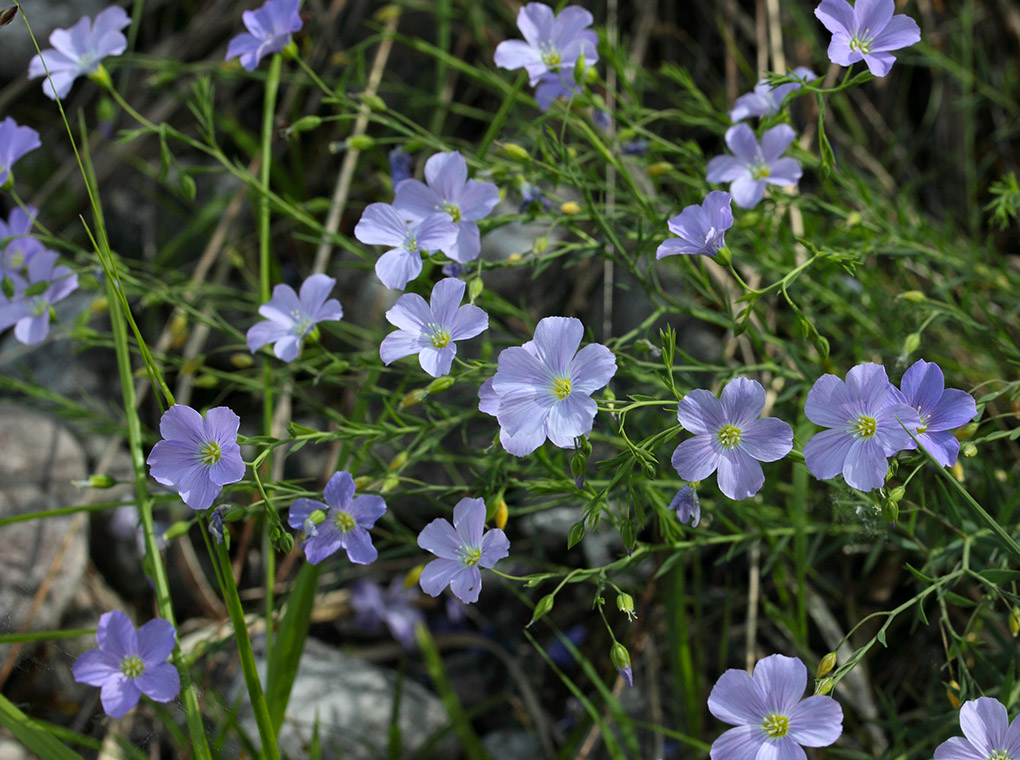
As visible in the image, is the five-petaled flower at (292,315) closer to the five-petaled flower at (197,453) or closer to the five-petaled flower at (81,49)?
the five-petaled flower at (197,453)

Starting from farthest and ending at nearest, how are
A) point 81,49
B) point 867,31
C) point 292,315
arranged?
1. point 81,49
2. point 292,315
3. point 867,31

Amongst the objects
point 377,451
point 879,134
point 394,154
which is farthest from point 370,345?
point 879,134

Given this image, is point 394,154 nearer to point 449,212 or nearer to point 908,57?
point 449,212

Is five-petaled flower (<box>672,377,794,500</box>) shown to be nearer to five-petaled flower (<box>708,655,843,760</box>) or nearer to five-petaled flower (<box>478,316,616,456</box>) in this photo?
five-petaled flower (<box>478,316,616,456</box>)

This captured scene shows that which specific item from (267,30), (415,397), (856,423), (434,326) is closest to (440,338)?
(434,326)

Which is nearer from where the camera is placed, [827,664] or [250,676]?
[827,664]

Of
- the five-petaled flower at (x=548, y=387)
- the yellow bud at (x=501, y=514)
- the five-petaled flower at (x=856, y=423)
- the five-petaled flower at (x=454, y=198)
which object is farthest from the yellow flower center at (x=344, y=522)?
the five-petaled flower at (x=856, y=423)

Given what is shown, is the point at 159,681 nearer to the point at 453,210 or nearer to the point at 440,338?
the point at 440,338

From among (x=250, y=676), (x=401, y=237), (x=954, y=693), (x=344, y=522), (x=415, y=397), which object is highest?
(x=401, y=237)
